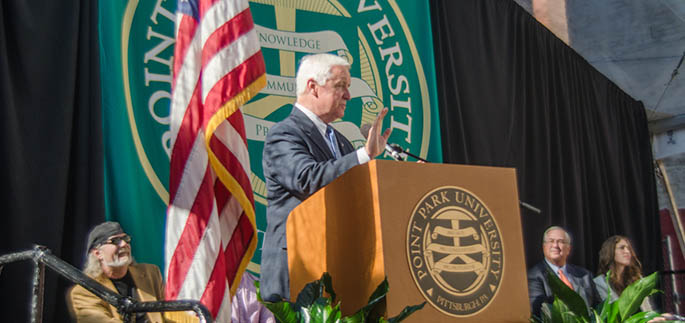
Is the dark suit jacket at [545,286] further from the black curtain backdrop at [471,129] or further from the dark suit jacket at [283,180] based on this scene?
the dark suit jacket at [283,180]

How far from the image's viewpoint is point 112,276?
10.5 ft

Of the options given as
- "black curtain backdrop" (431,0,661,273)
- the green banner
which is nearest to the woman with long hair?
"black curtain backdrop" (431,0,661,273)

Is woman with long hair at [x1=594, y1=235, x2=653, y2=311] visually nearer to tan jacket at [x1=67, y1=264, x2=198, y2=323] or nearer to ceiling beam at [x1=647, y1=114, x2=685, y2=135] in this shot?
ceiling beam at [x1=647, y1=114, x2=685, y2=135]

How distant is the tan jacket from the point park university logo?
5.53 ft

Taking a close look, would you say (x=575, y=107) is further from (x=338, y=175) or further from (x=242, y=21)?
(x=338, y=175)

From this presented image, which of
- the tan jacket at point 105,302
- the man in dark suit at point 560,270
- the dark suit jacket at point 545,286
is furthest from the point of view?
the man in dark suit at point 560,270

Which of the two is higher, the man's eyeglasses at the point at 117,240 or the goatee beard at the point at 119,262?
the man's eyeglasses at the point at 117,240

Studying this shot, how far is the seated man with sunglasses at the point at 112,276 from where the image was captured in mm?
3061

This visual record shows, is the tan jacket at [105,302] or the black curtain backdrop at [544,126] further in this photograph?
the black curtain backdrop at [544,126]

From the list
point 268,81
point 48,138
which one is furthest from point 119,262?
point 268,81

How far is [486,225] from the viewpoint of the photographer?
1.56 m

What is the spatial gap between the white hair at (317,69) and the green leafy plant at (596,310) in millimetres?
778

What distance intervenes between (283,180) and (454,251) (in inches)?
18.5

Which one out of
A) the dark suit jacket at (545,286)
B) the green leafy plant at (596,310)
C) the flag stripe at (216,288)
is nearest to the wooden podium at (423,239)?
the green leafy plant at (596,310)
